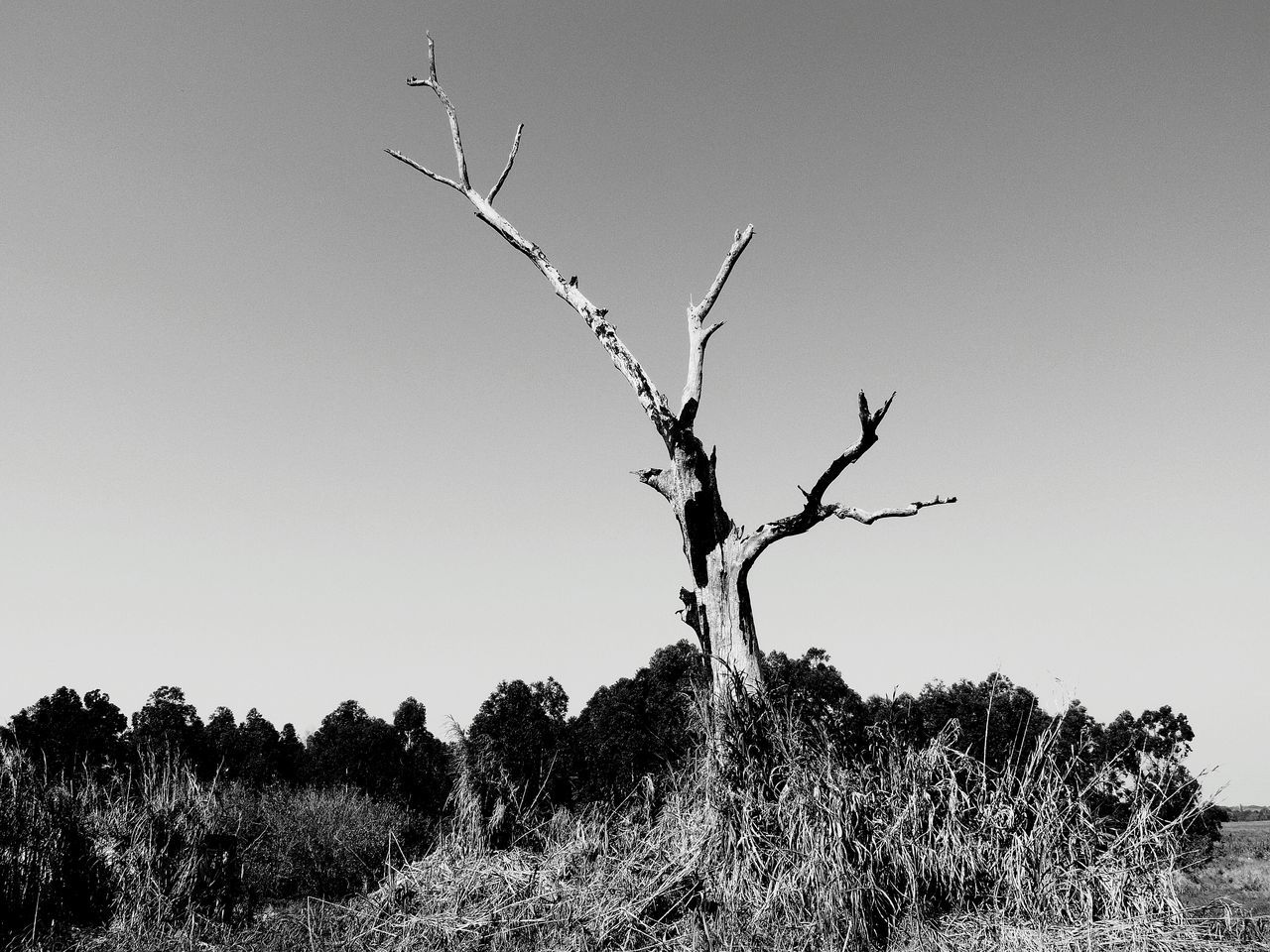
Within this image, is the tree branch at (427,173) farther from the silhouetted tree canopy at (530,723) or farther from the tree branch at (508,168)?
the silhouetted tree canopy at (530,723)

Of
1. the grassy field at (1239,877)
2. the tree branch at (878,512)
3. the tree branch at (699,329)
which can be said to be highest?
the tree branch at (699,329)

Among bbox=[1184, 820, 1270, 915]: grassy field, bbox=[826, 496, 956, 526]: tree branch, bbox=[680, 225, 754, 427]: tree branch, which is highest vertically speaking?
bbox=[680, 225, 754, 427]: tree branch

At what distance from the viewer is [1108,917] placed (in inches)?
210

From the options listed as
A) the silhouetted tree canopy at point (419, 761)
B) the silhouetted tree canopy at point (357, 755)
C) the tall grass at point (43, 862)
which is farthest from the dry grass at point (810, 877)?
the silhouetted tree canopy at point (357, 755)

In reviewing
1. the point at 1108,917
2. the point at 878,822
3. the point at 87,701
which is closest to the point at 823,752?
the point at 878,822

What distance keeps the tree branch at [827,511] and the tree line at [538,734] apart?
1209 millimetres

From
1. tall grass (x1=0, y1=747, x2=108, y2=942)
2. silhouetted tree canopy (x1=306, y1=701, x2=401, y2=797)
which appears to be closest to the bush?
tall grass (x1=0, y1=747, x2=108, y2=942)

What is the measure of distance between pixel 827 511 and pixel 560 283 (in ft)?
13.2

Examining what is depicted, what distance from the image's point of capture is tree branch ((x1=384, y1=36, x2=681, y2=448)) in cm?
893

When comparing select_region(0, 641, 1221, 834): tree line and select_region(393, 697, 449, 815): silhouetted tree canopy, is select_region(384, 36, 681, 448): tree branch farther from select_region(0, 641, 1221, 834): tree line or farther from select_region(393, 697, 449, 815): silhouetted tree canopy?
select_region(393, 697, 449, 815): silhouetted tree canopy

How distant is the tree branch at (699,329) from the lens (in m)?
8.99

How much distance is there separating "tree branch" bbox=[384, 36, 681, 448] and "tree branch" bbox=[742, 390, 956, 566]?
1350mm

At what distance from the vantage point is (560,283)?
984cm

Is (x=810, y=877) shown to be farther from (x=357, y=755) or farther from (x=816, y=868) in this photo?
(x=357, y=755)
